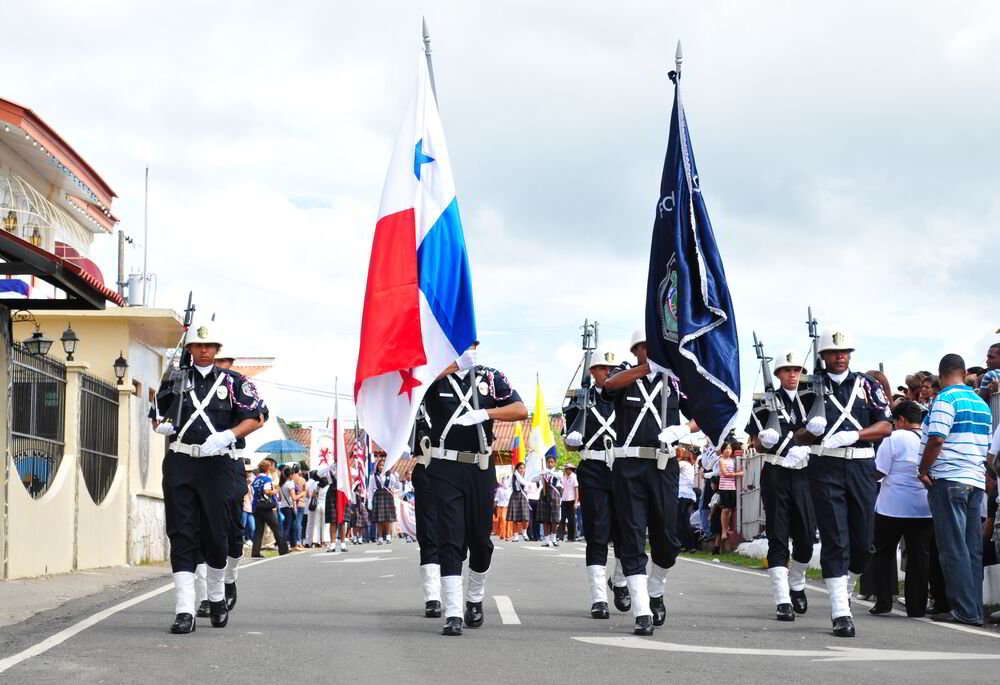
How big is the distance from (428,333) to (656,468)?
1.93 metres

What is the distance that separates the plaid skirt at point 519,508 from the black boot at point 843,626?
23.6 metres

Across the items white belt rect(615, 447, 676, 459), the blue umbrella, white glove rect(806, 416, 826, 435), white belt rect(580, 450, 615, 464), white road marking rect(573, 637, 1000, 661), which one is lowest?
white road marking rect(573, 637, 1000, 661)

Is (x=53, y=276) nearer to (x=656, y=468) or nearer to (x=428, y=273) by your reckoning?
(x=428, y=273)

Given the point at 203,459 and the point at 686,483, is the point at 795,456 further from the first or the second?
the point at 686,483

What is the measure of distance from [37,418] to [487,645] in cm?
1034

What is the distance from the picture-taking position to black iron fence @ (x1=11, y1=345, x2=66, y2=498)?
16688 millimetres

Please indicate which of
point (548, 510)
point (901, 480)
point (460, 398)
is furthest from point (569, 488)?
point (460, 398)

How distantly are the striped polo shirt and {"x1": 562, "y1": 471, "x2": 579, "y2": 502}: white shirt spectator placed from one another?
20.5 metres

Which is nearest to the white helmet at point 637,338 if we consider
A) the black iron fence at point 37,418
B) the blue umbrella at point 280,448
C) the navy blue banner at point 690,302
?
the navy blue banner at point 690,302

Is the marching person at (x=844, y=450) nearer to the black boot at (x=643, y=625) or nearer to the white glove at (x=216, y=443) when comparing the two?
the black boot at (x=643, y=625)

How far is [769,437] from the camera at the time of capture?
35.7 feet

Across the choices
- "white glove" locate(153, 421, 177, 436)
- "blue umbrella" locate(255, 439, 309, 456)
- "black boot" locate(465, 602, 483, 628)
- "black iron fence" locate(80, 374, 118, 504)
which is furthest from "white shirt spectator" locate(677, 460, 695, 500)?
"blue umbrella" locate(255, 439, 309, 456)

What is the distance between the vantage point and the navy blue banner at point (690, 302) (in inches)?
407

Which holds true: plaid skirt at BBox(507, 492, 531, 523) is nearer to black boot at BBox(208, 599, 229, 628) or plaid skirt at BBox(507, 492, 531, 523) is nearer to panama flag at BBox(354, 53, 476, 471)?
panama flag at BBox(354, 53, 476, 471)
